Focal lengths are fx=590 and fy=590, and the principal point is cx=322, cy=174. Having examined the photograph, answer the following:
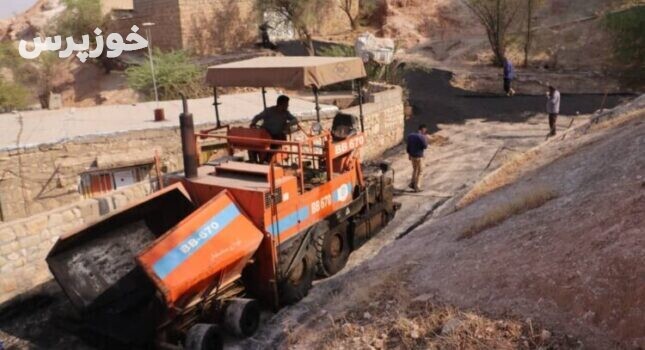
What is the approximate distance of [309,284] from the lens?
7.11 m

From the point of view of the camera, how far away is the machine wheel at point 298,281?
6695mm

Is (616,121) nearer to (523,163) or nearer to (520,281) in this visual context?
(523,163)

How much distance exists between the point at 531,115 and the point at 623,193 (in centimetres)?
1263

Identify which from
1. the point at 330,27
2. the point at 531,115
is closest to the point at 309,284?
the point at 531,115

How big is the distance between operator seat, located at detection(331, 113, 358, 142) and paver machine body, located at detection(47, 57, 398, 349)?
0.53 ft

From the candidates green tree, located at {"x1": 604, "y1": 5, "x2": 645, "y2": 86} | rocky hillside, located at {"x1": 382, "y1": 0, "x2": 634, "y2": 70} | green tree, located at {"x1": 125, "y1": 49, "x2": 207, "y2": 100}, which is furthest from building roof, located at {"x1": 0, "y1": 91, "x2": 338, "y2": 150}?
rocky hillside, located at {"x1": 382, "y1": 0, "x2": 634, "y2": 70}

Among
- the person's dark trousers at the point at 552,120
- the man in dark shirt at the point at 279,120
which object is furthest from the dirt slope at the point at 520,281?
the person's dark trousers at the point at 552,120

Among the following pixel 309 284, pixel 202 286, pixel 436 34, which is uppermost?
pixel 436 34

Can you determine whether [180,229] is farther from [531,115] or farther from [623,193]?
[531,115]

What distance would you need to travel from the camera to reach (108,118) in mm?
14320

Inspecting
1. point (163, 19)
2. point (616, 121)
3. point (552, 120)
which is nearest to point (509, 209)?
point (616, 121)

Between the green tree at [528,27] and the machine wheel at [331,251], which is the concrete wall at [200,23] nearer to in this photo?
the green tree at [528,27]

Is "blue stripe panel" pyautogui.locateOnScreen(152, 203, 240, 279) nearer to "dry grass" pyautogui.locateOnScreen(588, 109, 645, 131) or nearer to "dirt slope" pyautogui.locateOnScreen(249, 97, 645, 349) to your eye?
"dirt slope" pyautogui.locateOnScreen(249, 97, 645, 349)

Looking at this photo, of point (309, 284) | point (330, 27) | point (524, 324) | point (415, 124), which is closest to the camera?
point (524, 324)
